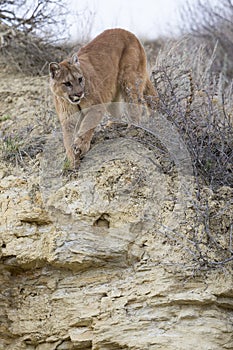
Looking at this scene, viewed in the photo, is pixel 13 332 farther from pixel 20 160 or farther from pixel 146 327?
pixel 20 160

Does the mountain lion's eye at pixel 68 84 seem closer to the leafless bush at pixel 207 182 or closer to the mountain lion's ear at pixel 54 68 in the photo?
the mountain lion's ear at pixel 54 68

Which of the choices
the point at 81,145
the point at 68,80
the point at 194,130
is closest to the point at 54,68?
the point at 68,80

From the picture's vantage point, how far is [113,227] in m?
6.29

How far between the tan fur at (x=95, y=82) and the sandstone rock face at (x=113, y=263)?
1.55 ft

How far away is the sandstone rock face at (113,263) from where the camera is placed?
5.92 metres

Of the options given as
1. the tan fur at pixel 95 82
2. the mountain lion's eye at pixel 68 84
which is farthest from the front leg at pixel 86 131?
the mountain lion's eye at pixel 68 84

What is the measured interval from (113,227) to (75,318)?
2.77 feet

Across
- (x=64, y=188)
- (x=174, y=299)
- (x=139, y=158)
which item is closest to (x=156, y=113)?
(x=139, y=158)

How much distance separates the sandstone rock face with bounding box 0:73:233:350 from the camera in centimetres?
592

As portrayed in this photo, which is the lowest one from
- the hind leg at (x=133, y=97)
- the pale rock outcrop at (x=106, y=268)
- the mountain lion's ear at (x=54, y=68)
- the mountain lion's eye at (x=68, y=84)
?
the pale rock outcrop at (x=106, y=268)

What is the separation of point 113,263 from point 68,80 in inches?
Answer: 75.4

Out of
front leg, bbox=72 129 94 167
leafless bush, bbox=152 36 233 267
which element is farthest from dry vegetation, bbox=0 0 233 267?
front leg, bbox=72 129 94 167

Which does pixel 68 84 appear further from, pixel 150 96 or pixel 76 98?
pixel 150 96

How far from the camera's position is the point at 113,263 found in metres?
6.23
